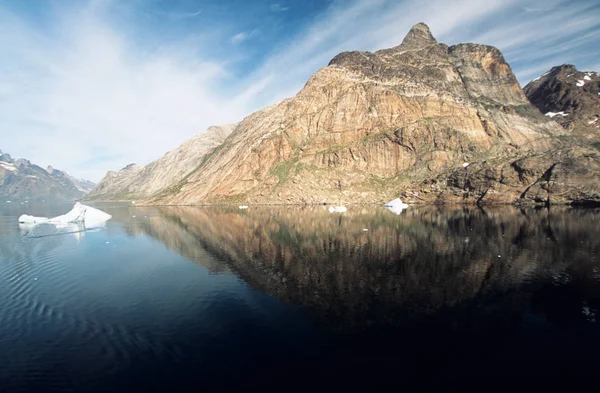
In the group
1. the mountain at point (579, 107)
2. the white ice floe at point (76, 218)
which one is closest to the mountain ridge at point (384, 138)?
the mountain at point (579, 107)

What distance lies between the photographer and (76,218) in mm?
88688

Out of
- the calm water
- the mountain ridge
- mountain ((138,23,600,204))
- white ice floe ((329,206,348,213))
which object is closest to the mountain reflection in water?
the calm water

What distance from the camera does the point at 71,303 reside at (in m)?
25.3

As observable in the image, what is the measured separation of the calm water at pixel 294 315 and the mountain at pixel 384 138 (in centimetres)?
10912

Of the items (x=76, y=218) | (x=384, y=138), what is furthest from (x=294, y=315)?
(x=384, y=138)

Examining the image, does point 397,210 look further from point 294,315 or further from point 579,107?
point 579,107

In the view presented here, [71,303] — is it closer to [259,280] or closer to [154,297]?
[154,297]

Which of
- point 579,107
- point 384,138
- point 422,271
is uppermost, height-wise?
point 579,107

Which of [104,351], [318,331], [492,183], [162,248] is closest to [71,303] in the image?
[104,351]

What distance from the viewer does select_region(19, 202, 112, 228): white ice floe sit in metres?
86.4

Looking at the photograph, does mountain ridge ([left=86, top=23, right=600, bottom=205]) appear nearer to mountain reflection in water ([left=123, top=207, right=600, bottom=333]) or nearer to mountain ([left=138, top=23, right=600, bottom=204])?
mountain ([left=138, top=23, right=600, bottom=204])

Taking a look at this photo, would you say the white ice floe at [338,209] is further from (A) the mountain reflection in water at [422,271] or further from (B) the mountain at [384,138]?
(A) the mountain reflection in water at [422,271]

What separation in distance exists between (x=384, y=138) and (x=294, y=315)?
15373cm

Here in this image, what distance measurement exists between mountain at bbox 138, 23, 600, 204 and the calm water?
4296 inches
